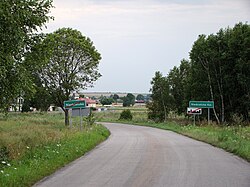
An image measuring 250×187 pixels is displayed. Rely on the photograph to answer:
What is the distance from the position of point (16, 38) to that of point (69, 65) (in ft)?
99.8

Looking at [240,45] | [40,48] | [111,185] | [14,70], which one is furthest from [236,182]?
[240,45]

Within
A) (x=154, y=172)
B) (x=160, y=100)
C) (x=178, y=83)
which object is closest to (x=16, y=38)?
(x=154, y=172)

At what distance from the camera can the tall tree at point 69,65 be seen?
145ft

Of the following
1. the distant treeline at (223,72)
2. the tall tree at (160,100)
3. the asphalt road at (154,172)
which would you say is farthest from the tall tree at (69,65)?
the asphalt road at (154,172)

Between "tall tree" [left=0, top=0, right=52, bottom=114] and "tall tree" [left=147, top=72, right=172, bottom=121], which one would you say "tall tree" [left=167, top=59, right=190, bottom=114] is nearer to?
"tall tree" [left=147, top=72, right=172, bottom=121]

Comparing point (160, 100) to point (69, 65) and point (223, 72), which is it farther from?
point (69, 65)

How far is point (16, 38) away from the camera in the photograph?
47.1ft

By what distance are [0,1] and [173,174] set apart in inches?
294

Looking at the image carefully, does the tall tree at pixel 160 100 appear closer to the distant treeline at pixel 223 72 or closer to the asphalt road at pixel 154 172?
the distant treeline at pixel 223 72

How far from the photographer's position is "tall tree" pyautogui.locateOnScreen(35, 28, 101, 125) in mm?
44159

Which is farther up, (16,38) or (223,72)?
(223,72)

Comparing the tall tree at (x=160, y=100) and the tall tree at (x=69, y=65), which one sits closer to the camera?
the tall tree at (x=69, y=65)

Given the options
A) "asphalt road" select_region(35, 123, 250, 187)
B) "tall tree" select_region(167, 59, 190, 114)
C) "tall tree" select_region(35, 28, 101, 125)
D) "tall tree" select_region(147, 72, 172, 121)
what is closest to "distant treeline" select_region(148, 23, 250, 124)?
"tall tree" select_region(147, 72, 172, 121)

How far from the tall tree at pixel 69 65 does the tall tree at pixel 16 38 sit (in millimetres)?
25041
